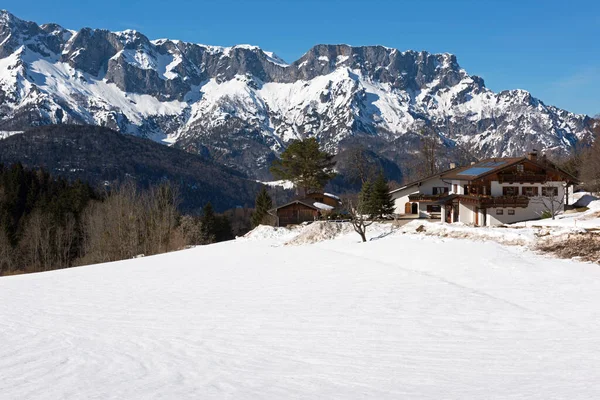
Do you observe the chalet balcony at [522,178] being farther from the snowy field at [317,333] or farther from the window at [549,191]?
the snowy field at [317,333]

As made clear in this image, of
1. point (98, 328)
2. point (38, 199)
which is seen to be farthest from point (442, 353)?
point (38, 199)

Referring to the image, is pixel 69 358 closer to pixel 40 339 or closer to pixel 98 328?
pixel 40 339

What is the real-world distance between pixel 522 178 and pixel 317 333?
42.3 m

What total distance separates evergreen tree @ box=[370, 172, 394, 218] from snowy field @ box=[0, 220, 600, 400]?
90.4ft

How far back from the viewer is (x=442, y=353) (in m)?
12.5

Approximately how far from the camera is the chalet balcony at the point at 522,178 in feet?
165

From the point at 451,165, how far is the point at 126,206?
4441 centimetres

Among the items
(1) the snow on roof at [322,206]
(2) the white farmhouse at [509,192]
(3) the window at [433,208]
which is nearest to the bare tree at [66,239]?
(1) the snow on roof at [322,206]

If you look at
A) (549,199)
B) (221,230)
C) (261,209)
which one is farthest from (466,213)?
(221,230)

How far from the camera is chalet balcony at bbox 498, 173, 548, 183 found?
1981 inches

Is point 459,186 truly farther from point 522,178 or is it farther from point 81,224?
point 81,224

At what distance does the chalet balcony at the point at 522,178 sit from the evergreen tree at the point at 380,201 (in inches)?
492

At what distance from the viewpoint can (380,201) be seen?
57.2 meters

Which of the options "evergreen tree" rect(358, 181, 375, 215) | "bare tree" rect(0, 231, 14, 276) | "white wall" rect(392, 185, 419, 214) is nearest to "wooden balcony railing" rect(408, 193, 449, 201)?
"white wall" rect(392, 185, 419, 214)
